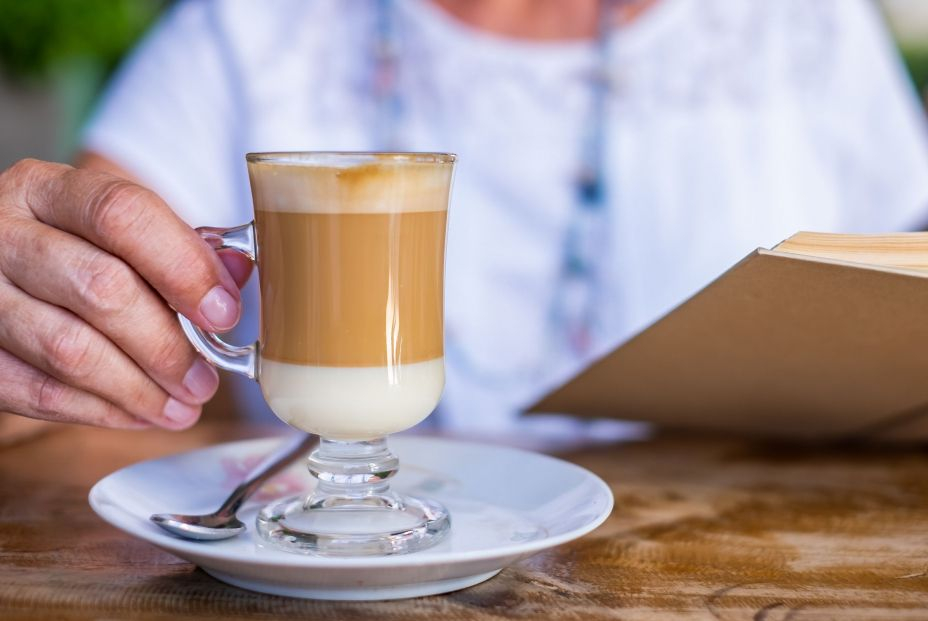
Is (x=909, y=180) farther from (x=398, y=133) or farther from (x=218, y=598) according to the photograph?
(x=218, y=598)

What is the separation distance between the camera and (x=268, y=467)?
924 millimetres

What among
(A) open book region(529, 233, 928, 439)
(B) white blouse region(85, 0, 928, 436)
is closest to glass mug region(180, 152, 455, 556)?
(A) open book region(529, 233, 928, 439)

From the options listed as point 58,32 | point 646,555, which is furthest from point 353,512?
point 58,32

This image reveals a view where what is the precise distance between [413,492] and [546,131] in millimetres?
1065

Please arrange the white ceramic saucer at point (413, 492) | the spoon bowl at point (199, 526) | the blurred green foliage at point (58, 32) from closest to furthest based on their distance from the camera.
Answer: the white ceramic saucer at point (413, 492), the spoon bowl at point (199, 526), the blurred green foliage at point (58, 32)

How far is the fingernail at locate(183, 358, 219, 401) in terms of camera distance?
89cm

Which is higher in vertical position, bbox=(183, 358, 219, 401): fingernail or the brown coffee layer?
the brown coffee layer

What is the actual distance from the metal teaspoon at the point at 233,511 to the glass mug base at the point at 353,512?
0.09 feet

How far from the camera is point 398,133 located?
189 centimetres

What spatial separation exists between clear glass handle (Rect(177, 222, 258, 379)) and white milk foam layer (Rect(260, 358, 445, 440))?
0.04 meters

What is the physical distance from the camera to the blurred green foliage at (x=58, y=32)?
5.99 meters

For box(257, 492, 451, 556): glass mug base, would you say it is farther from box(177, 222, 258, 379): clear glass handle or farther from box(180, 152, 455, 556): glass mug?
box(177, 222, 258, 379): clear glass handle

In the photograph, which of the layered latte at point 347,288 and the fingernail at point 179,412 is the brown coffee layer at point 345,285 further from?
the fingernail at point 179,412

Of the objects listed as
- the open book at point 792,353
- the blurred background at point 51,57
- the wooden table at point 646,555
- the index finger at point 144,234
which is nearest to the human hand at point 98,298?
the index finger at point 144,234
